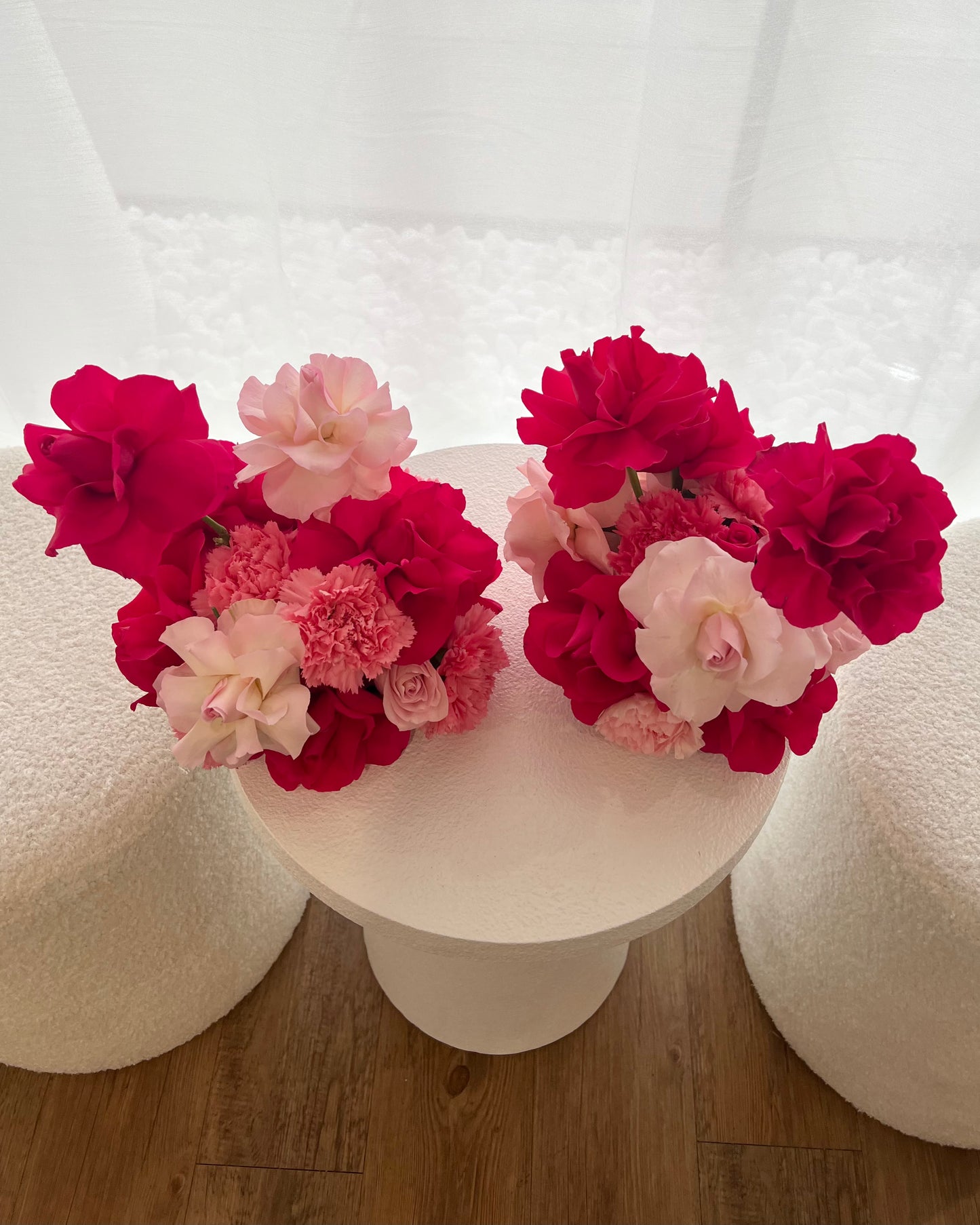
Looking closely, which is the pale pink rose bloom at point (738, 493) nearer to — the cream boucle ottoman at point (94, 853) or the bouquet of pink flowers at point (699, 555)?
the bouquet of pink flowers at point (699, 555)

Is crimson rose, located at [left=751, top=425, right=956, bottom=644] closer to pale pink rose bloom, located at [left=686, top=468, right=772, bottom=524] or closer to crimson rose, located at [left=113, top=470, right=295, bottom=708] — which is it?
pale pink rose bloom, located at [left=686, top=468, right=772, bottom=524]

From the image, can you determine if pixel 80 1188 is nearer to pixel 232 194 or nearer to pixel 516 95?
pixel 232 194

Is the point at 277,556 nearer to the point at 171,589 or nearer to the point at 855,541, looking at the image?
the point at 171,589

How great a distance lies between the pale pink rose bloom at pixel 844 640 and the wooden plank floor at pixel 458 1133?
668 millimetres

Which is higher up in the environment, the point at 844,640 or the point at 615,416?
the point at 615,416

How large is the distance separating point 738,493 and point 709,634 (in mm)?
153

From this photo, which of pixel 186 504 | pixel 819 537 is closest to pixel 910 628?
pixel 819 537

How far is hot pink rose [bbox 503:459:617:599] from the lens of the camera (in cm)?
75

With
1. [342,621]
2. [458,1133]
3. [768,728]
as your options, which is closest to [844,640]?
[768,728]

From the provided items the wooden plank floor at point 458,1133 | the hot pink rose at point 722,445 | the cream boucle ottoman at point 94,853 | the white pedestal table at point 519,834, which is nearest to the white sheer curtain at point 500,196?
the cream boucle ottoman at point 94,853

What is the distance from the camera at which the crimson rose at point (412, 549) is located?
27.8 inches

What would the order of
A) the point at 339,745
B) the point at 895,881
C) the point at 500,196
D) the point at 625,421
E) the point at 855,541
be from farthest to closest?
the point at 500,196, the point at 895,881, the point at 339,745, the point at 625,421, the point at 855,541

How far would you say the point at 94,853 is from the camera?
86cm

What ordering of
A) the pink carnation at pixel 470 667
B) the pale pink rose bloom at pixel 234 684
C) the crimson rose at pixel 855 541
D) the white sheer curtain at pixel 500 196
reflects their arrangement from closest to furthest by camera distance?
1. the crimson rose at pixel 855 541
2. the pale pink rose bloom at pixel 234 684
3. the pink carnation at pixel 470 667
4. the white sheer curtain at pixel 500 196
